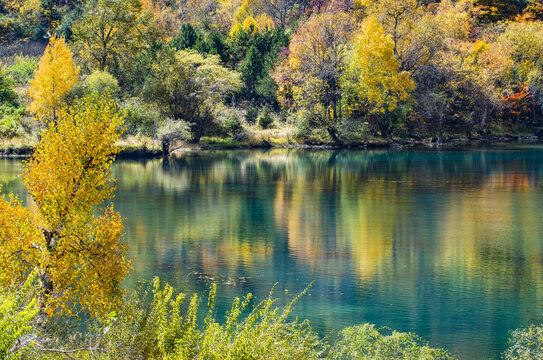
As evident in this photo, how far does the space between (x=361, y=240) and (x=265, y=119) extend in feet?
145

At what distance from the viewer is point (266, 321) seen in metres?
10.8

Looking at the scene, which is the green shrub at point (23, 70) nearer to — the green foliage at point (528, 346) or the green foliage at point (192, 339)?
the green foliage at point (192, 339)

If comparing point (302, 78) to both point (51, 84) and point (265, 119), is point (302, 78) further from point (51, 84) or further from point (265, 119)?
point (51, 84)

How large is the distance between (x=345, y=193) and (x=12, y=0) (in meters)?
77.4

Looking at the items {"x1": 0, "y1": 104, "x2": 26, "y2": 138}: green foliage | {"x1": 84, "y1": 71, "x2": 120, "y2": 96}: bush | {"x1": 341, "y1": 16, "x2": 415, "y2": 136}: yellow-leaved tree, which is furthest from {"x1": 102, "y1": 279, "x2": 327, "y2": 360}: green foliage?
{"x1": 341, "y1": 16, "x2": 415, "y2": 136}: yellow-leaved tree

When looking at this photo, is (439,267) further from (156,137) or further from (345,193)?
(156,137)

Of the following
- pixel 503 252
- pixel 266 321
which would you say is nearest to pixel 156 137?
pixel 503 252

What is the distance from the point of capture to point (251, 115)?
69125 millimetres

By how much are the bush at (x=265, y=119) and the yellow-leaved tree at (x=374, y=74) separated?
8344mm

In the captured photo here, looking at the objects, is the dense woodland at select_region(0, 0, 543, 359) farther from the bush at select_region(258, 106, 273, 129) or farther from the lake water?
the lake water

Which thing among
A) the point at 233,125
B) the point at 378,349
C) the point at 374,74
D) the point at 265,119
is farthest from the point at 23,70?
the point at 378,349

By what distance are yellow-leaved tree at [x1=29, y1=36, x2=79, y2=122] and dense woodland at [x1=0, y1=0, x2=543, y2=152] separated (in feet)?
0.39

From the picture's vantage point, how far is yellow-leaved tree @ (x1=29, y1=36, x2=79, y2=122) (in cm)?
5388

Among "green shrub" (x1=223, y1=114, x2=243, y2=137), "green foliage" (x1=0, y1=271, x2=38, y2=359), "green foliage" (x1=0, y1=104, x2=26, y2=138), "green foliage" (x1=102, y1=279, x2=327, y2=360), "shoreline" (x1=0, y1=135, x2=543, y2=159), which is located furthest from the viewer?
"green shrub" (x1=223, y1=114, x2=243, y2=137)
